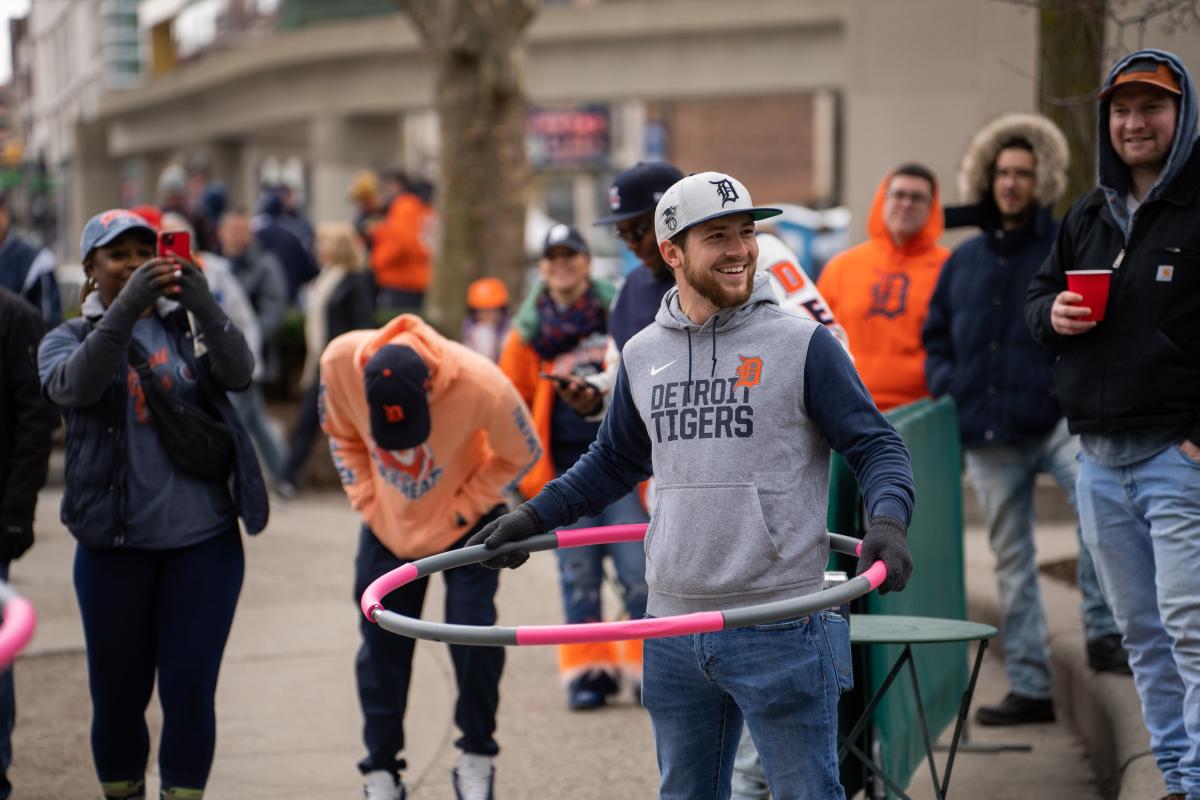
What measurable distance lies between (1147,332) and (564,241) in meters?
3.26

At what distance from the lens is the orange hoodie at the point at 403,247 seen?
16.1 metres

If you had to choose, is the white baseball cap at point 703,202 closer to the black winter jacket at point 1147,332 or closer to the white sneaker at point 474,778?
the black winter jacket at point 1147,332

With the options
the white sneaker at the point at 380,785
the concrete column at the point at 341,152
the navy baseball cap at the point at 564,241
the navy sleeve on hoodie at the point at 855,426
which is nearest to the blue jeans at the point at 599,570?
the navy baseball cap at the point at 564,241

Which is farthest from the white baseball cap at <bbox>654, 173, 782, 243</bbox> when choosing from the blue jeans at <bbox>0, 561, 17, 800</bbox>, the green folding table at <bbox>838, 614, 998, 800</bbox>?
the blue jeans at <bbox>0, 561, 17, 800</bbox>

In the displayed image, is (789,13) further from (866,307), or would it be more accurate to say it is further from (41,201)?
(866,307)

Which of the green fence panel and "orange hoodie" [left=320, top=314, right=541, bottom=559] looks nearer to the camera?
the green fence panel

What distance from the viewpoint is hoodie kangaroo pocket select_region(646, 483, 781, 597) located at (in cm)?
384

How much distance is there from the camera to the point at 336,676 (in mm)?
8117

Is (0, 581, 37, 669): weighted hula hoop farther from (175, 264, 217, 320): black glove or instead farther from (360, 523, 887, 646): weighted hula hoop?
(175, 264, 217, 320): black glove

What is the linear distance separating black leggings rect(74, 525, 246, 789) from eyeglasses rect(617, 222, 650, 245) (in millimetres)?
1969

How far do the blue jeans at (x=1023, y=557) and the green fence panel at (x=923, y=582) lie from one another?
1.26ft

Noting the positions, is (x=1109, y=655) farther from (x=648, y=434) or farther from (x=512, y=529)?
(x=512, y=529)

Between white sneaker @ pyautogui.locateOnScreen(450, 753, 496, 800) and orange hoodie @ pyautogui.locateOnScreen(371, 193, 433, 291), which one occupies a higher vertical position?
orange hoodie @ pyautogui.locateOnScreen(371, 193, 433, 291)

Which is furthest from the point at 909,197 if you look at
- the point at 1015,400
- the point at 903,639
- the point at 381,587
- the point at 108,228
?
the point at 381,587
